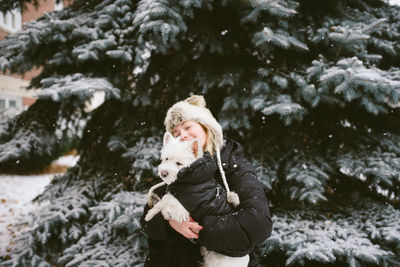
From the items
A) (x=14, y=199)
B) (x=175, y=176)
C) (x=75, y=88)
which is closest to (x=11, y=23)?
(x=14, y=199)

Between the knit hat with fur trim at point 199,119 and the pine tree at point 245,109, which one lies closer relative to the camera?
the knit hat with fur trim at point 199,119

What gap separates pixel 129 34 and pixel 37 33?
0.96 metres

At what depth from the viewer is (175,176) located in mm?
1372

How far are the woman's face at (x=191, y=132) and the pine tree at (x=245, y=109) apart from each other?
1.05 meters

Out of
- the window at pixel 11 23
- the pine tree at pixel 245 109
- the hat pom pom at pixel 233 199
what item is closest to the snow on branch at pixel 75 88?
the pine tree at pixel 245 109

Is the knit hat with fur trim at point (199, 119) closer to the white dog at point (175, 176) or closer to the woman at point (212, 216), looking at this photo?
the woman at point (212, 216)

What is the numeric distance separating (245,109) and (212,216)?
69.9 inches

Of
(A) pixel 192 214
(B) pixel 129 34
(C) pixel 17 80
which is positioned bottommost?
(C) pixel 17 80

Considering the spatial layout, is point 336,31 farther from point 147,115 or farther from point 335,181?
point 147,115

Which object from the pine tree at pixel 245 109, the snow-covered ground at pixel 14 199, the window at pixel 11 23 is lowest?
the snow-covered ground at pixel 14 199

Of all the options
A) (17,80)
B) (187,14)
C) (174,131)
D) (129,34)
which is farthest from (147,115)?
(17,80)

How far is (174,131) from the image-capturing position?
1.71m

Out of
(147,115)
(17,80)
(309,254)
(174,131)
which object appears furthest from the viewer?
(17,80)

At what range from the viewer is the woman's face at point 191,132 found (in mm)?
1581
